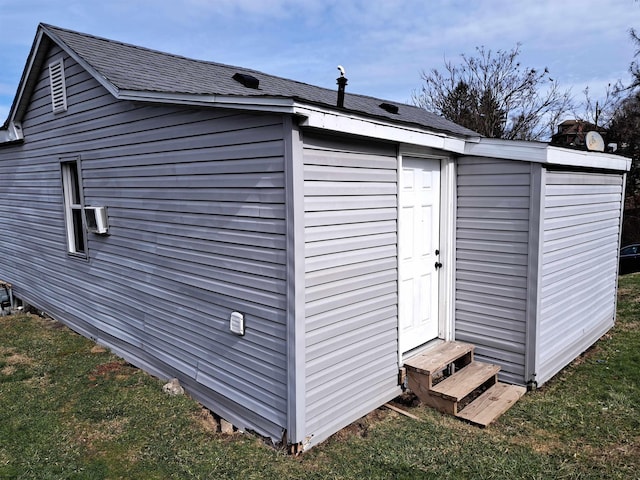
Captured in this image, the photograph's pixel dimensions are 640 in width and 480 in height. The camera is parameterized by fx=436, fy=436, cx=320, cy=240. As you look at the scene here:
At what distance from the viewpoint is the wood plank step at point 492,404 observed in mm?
3664

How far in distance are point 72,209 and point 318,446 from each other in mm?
4871

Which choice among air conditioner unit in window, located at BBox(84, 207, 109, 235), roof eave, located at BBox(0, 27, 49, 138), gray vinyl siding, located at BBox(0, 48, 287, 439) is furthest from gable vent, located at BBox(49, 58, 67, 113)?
air conditioner unit in window, located at BBox(84, 207, 109, 235)

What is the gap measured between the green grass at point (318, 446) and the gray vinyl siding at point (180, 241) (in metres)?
0.35

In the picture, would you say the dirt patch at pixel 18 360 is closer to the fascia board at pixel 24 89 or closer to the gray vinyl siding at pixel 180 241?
the gray vinyl siding at pixel 180 241

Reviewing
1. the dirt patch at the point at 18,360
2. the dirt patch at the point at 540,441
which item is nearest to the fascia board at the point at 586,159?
the dirt patch at the point at 540,441

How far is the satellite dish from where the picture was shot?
197 inches

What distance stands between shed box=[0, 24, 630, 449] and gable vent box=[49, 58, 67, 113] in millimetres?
32

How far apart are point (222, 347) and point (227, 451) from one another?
2.83ft

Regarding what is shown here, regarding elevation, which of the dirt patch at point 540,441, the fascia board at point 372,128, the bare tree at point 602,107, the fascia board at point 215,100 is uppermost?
the bare tree at point 602,107

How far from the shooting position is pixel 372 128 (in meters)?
3.37

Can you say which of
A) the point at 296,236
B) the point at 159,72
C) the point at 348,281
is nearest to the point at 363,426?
the point at 348,281

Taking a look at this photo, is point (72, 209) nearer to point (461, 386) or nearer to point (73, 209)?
point (73, 209)

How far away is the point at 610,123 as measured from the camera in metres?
21.6

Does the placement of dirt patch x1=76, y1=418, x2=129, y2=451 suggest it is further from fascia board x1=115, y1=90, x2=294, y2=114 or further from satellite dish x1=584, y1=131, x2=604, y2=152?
satellite dish x1=584, y1=131, x2=604, y2=152
